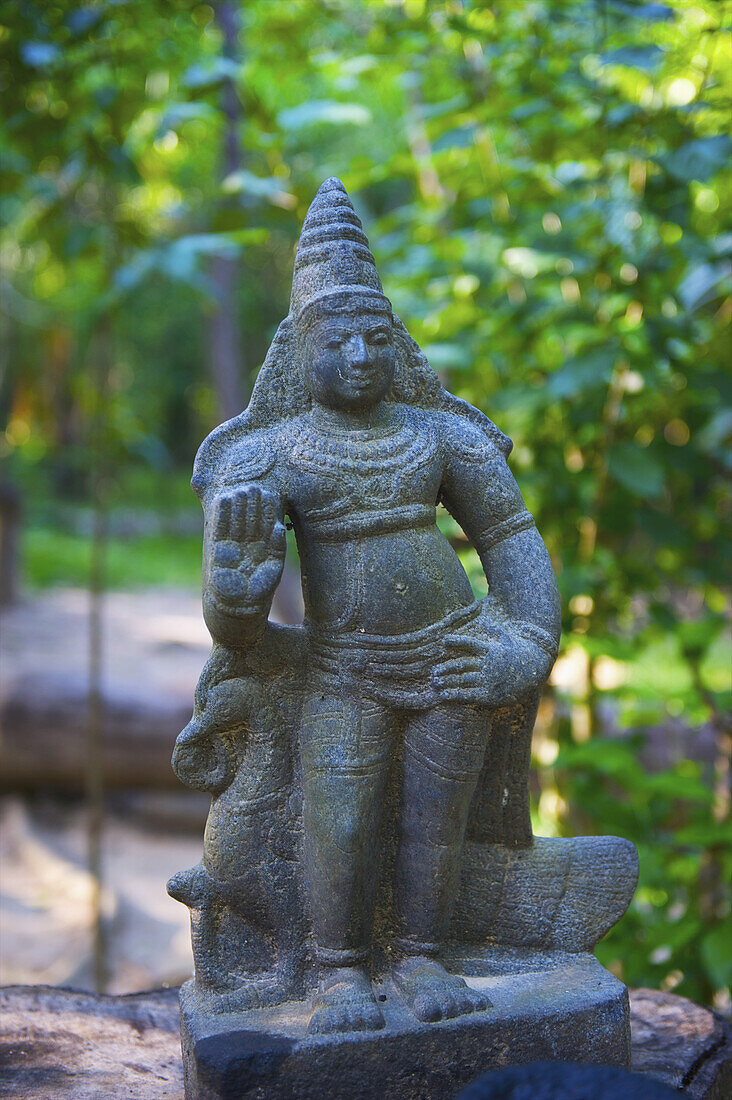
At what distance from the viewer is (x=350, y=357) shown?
206 cm

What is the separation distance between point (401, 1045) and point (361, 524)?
1.04m

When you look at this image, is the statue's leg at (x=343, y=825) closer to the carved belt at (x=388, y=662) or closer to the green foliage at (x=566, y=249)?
the carved belt at (x=388, y=662)

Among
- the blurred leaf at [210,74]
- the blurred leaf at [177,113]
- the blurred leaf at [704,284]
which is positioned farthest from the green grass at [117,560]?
the blurred leaf at [704,284]

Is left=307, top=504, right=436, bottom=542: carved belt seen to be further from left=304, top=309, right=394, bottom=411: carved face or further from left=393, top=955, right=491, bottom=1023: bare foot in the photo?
left=393, top=955, right=491, bottom=1023: bare foot

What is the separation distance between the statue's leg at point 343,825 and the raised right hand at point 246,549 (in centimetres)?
32

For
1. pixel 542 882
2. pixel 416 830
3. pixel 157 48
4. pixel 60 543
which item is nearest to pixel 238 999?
pixel 416 830

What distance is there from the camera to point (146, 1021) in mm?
2654

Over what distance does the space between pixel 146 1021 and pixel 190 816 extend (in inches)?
143

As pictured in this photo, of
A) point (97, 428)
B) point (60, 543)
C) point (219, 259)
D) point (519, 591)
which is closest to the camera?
point (519, 591)

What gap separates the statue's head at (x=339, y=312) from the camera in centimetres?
208

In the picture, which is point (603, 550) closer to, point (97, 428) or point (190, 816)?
point (97, 428)

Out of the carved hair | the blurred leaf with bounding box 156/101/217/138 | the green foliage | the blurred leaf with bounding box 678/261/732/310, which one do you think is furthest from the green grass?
the carved hair

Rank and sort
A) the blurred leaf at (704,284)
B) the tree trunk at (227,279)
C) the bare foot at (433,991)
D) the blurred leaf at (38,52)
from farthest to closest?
the tree trunk at (227,279)
the blurred leaf at (704,284)
the blurred leaf at (38,52)
the bare foot at (433,991)

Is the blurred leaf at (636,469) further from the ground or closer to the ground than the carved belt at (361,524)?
further from the ground
